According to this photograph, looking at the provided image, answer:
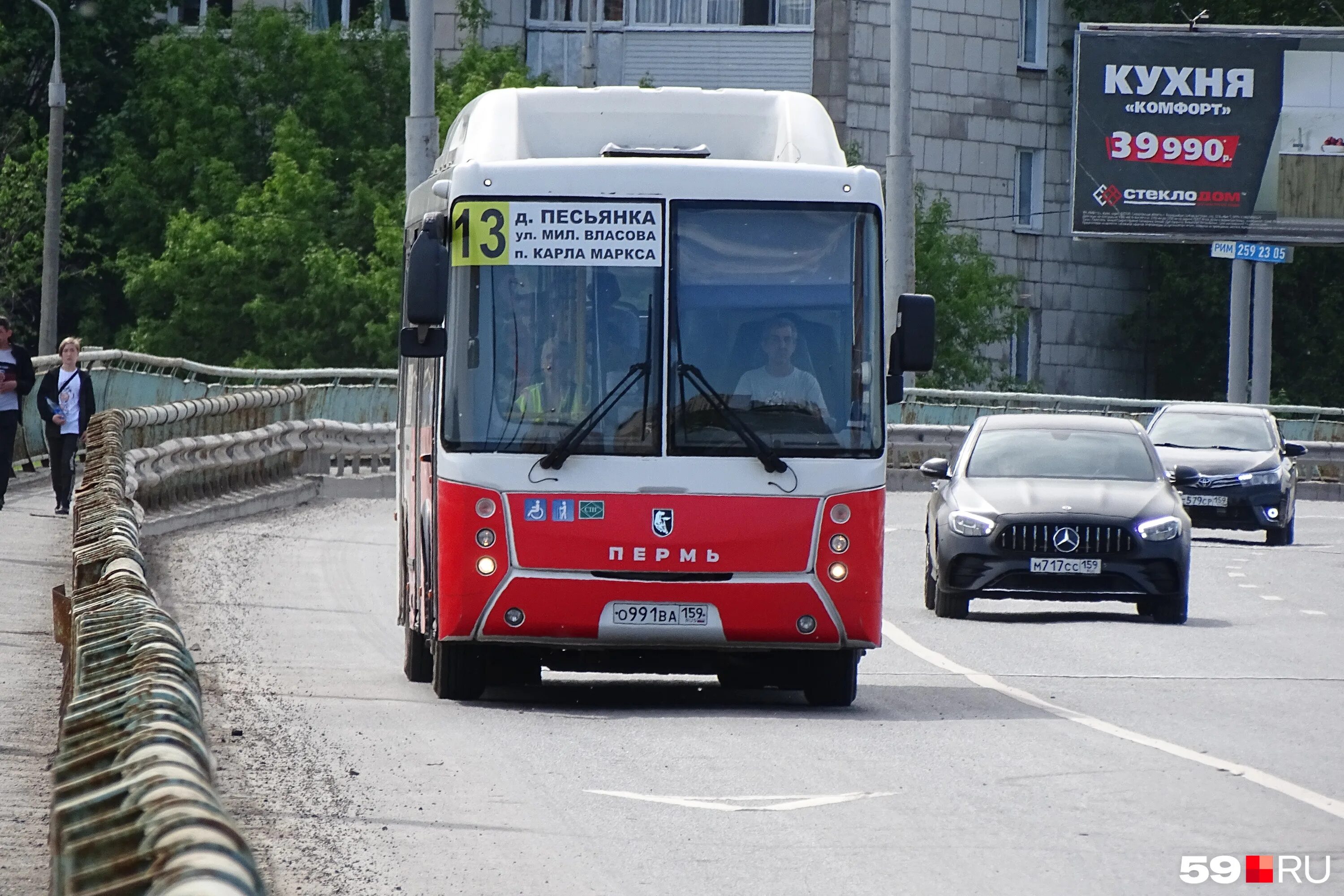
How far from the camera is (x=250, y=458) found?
95.7 feet

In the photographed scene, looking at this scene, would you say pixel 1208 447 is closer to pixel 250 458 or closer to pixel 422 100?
pixel 422 100

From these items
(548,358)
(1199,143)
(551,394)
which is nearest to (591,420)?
(551,394)

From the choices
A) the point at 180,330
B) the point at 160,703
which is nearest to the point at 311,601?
the point at 160,703

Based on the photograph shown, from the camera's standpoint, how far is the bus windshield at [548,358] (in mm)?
12094

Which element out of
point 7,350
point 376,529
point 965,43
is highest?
point 965,43

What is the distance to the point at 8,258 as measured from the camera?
47406mm

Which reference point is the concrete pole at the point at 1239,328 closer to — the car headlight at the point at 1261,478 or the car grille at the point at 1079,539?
the car headlight at the point at 1261,478

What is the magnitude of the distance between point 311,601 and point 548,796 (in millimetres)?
9472

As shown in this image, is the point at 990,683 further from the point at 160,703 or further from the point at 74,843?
the point at 74,843

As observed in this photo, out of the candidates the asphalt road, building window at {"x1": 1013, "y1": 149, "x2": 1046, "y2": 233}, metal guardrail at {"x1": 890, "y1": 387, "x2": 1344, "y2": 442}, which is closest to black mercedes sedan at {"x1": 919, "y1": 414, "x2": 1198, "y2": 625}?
the asphalt road

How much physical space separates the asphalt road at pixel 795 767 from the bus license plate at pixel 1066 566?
433 mm

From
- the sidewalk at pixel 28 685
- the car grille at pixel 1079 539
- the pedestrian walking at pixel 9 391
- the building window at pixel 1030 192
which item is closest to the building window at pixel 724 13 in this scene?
the building window at pixel 1030 192

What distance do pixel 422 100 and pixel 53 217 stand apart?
15.3 m

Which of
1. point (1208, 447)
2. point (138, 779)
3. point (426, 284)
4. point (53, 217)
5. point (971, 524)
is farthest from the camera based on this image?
point (53, 217)
